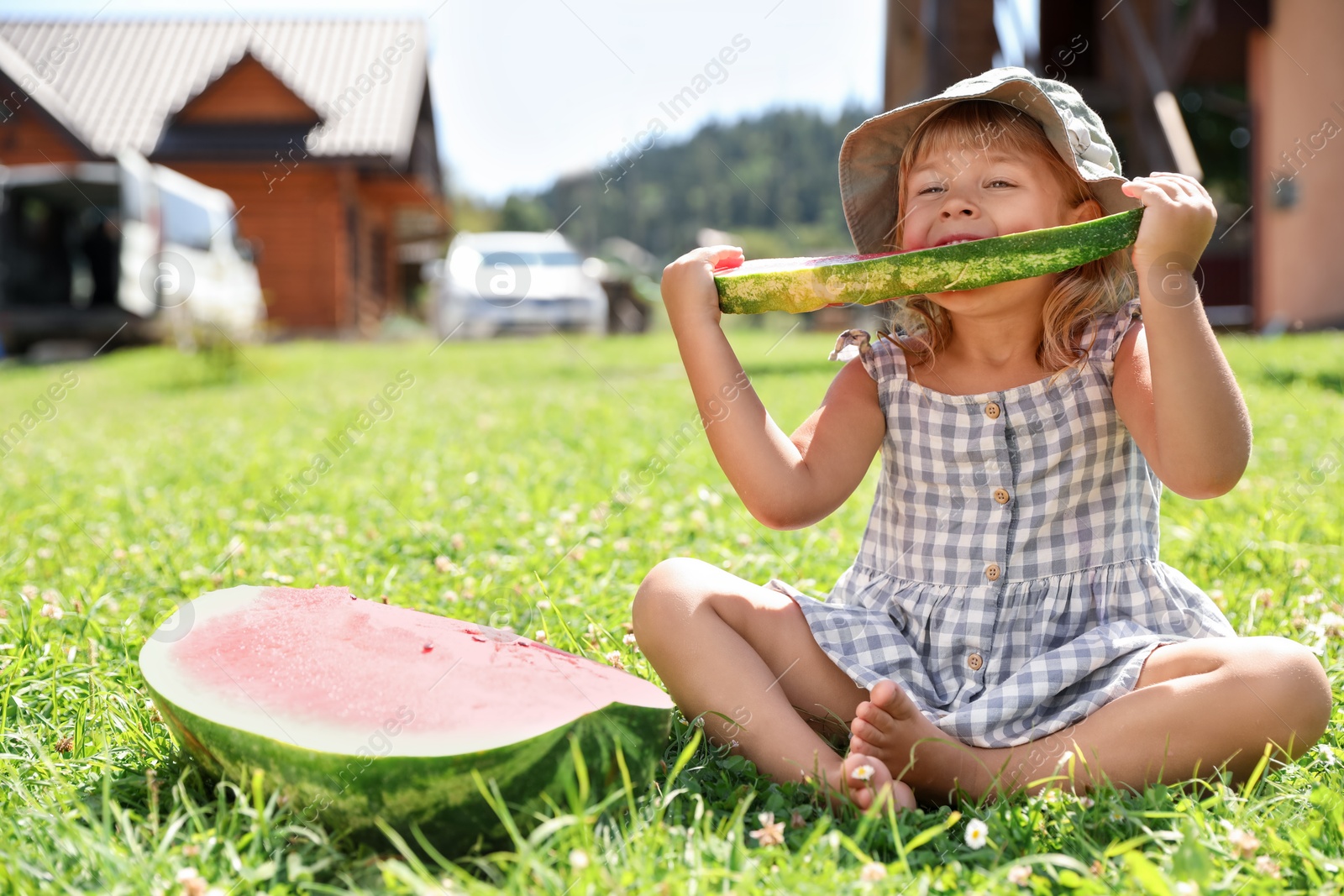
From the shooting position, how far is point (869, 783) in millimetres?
1603

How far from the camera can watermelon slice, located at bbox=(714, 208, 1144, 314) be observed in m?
1.81

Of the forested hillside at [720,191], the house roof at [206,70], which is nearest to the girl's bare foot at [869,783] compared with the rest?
the house roof at [206,70]

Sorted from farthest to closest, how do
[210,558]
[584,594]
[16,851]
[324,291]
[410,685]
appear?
[324,291], [210,558], [584,594], [410,685], [16,851]

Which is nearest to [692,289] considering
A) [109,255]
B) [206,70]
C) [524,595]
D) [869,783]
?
[869,783]

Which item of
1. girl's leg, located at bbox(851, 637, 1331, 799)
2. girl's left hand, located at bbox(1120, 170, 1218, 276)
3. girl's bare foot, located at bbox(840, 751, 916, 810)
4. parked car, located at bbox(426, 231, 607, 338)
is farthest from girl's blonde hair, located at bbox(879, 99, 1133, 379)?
parked car, located at bbox(426, 231, 607, 338)

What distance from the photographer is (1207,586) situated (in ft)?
8.97

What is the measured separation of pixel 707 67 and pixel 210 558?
232cm

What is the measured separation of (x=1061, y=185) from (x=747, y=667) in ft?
3.45

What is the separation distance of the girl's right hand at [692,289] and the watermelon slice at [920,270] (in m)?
0.02

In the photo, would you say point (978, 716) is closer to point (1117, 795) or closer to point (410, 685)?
point (1117, 795)

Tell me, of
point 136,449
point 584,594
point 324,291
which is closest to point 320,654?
point 584,594

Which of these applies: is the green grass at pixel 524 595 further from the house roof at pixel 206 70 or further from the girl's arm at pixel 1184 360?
the house roof at pixel 206 70

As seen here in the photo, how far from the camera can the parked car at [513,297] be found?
53.3 ft

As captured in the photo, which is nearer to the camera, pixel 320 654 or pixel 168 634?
pixel 320 654
